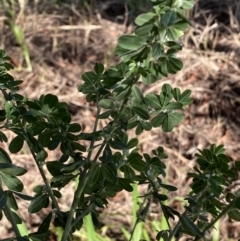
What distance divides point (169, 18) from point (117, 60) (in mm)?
2183

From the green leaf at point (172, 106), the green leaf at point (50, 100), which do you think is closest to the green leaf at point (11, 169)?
the green leaf at point (50, 100)

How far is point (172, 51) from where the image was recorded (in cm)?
71

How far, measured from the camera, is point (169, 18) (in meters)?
0.64

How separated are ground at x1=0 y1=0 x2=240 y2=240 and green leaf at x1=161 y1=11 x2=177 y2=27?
56.5 inches

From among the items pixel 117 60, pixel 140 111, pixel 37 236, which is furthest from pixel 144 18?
pixel 117 60

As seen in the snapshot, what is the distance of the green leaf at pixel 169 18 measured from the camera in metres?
0.64

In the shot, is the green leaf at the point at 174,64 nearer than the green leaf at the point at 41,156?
Yes

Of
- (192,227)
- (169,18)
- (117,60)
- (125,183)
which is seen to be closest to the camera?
(169,18)

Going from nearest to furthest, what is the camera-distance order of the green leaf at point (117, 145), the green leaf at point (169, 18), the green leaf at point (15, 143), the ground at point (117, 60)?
1. the green leaf at point (169, 18)
2. the green leaf at point (117, 145)
3. the green leaf at point (15, 143)
4. the ground at point (117, 60)

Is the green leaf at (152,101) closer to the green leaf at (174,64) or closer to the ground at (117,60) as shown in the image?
the green leaf at (174,64)

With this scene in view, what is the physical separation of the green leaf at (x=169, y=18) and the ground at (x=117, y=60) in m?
1.44

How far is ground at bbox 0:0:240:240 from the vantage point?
2316 mm

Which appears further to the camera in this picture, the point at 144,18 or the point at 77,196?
the point at 77,196

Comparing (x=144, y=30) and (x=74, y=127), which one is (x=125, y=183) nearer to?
(x=74, y=127)
